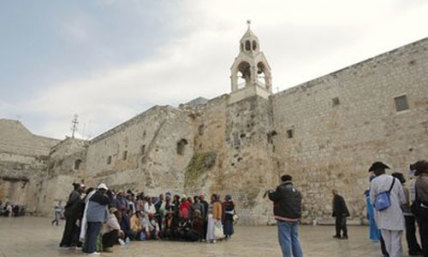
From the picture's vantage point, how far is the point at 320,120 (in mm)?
14570

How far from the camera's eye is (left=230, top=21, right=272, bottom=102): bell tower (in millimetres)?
17562

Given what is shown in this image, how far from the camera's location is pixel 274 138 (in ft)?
53.9

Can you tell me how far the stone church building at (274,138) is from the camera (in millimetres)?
12258

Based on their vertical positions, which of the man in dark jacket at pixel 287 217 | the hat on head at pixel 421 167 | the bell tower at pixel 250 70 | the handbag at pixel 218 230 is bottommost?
the handbag at pixel 218 230

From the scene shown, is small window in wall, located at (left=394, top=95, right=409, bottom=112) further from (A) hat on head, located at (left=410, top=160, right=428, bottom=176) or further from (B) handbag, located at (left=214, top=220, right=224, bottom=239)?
(B) handbag, located at (left=214, top=220, right=224, bottom=239)

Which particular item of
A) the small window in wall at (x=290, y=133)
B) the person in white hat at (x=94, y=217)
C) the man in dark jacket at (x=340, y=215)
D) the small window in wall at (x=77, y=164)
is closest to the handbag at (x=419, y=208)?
the man in dark jacket at (x=340, y=215)

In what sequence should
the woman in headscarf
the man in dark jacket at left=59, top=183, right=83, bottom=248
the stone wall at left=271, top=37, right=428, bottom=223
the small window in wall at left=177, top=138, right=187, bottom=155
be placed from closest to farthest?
the man in dark jacket at left=59, top=183, right=83, bottom=248
the woman in headscarf
the stone wall at left=271, top=37, right=428, bottom=223
the small window in wall at left=177, top=138, right=187, bottom=155

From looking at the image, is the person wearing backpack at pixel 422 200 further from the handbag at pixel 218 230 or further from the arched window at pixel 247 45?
the arched window at pixel 247 45

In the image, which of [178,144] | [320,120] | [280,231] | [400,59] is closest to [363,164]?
[320,120]

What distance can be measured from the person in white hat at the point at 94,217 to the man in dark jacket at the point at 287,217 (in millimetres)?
3567

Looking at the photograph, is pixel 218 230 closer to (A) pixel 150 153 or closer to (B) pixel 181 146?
(A) pixel 150 153

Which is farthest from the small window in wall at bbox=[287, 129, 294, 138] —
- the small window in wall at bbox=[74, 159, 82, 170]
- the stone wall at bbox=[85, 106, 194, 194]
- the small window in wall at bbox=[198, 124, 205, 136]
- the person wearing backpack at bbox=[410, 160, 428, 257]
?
the small window in wall at bbox=[74, 159, 82, 170]

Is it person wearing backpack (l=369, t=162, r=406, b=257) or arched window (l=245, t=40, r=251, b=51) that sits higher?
arched window (l=245, t=40, r=251, b=51)

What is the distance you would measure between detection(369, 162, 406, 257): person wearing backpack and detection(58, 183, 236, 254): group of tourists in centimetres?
493
